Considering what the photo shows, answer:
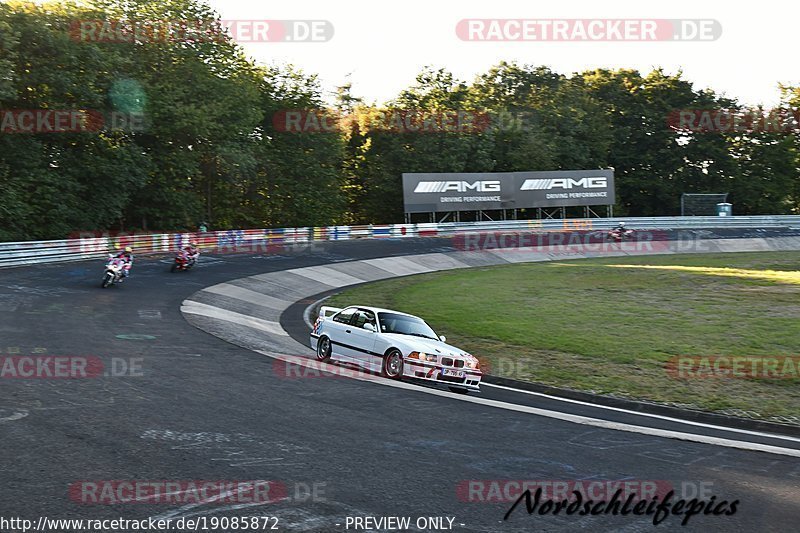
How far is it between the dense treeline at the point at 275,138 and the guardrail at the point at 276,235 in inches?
194

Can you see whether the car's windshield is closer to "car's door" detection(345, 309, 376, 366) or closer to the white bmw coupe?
the white bmw coupe

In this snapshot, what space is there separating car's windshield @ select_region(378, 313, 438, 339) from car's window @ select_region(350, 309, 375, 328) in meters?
0.19

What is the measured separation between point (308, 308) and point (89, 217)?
81.5 feet

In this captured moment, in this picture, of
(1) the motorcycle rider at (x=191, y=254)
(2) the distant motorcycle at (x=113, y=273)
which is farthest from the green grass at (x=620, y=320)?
(2) the distant motorcycle at (x=113, y=273)

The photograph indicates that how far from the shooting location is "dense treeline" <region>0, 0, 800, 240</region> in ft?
141

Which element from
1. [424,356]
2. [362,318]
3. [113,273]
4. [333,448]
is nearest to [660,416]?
[424,356]

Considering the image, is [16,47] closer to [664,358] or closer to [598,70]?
[664,358]

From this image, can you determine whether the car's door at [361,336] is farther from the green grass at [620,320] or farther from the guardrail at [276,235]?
the guardrail at [276,235]

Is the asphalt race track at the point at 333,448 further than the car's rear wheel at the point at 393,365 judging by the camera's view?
No

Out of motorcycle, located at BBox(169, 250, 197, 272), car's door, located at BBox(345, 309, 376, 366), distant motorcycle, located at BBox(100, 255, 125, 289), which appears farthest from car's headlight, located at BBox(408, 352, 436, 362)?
motorcycle, located at BBox(169, 250, 197, 272)

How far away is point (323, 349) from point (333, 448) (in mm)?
8142

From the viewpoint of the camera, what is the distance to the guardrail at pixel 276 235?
34400 mm

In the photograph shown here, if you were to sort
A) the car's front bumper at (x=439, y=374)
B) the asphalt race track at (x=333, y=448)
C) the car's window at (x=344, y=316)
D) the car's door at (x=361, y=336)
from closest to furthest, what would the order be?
the asphalt race track at (x=333, y=448)
the car's front bumper at (x=439, y=374)
the car's door at (x=361, y=336)
the car's window at (x=344, y=316)

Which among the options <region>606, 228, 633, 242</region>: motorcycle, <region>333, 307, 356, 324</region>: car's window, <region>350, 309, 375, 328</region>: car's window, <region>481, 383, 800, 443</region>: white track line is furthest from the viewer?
<region>606, 228, 633, 242</region>: motorcycle
